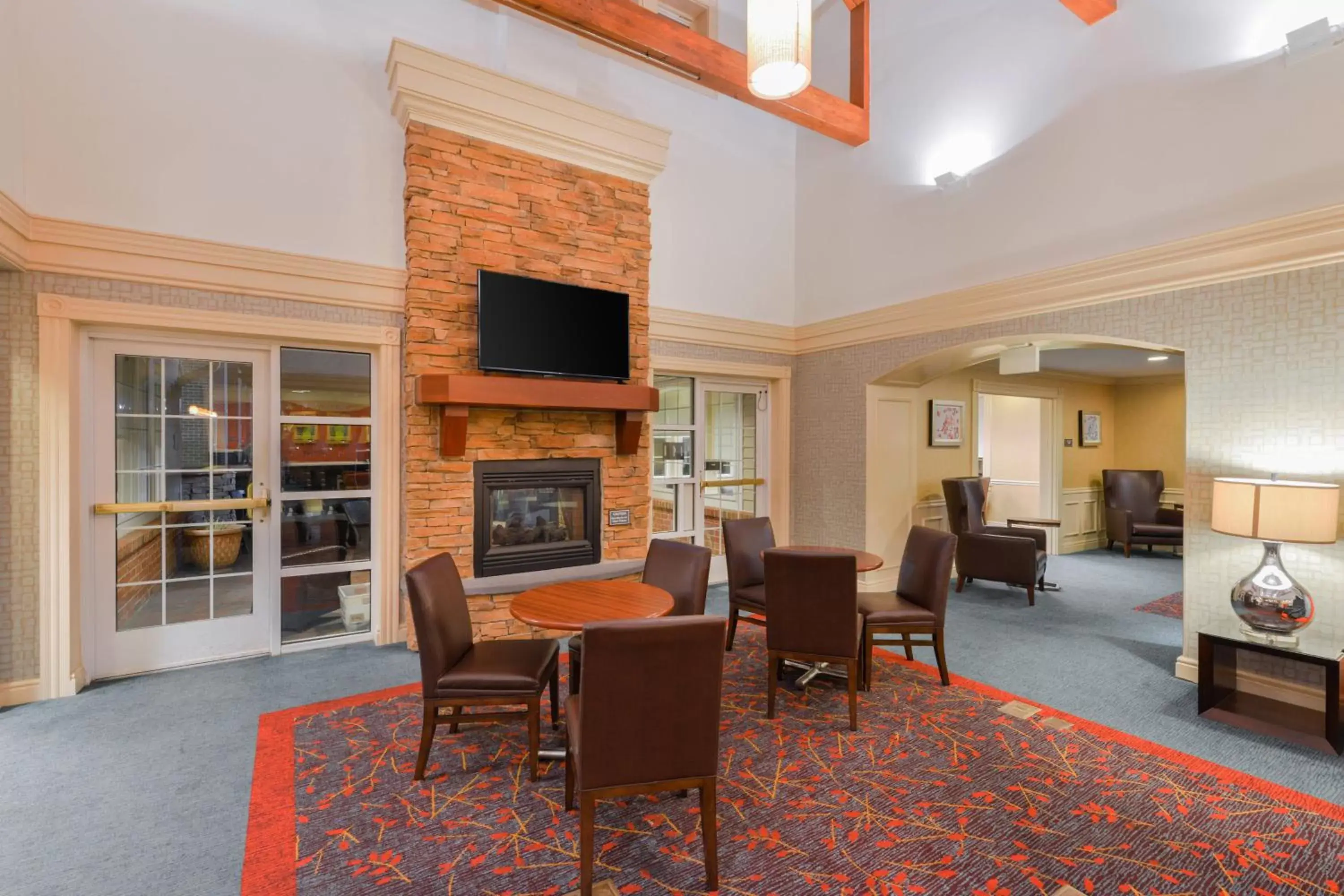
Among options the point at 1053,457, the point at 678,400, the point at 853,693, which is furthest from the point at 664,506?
the point at 1053,457

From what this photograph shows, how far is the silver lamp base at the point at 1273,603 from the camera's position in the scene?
2928 millimetres

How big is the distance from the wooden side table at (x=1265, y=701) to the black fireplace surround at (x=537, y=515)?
3653 mm

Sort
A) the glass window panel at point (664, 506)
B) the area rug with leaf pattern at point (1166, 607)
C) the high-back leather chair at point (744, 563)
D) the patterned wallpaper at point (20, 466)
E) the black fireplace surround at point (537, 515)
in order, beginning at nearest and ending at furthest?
the patterned wallpaper at point (20, 466)
the high-back leather chair at point (744, 563)
the black fireplace surround at point (537, 515)
the area rug with leaf pattern at point (1166, 607)
the glass window panel at point (664, 506)

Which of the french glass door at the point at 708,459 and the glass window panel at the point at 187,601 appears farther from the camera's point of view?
the french glass door at the point at 708,459

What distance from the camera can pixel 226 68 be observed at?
11.6 ft

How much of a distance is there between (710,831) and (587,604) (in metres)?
1.12

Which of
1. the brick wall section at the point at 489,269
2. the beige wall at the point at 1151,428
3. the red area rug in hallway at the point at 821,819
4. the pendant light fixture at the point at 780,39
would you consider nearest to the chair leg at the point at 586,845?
the red area rug in hallway at the point at 821,819

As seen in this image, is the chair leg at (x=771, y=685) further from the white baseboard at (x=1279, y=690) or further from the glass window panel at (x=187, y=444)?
the glass window panel at (x=187, y=444)

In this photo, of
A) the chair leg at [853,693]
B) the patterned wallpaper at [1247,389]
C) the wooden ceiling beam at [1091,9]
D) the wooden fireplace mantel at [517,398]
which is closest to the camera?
the chair leg at [853,693]

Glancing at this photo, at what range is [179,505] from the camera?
3.57 metres

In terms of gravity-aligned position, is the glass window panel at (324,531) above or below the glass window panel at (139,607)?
above

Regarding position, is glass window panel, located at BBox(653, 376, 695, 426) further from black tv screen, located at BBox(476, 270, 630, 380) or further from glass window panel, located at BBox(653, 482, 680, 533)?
black tv screen, located at BBox(476, 270, 630, 380)

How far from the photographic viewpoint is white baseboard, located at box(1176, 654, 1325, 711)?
9.98ft

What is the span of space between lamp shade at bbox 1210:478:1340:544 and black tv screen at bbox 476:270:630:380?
3579mm
